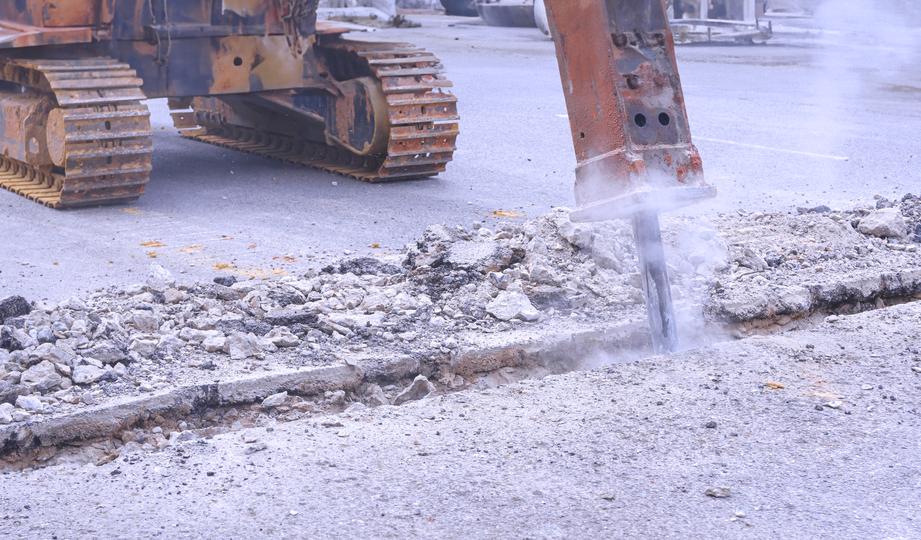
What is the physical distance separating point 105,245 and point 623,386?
411 centimetres

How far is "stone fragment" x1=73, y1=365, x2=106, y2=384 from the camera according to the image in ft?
14.8

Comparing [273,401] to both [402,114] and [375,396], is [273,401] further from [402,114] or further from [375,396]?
[402,114]

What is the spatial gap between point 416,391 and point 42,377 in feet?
4.40

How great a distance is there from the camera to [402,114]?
9.84 m

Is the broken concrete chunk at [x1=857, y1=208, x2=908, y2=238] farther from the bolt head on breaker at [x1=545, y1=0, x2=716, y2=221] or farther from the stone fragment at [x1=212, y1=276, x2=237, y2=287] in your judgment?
the stone fragment at [x1=212, y1=276, x2=237, y2=287]

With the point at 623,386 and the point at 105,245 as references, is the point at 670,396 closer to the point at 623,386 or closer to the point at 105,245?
the point at 623,386

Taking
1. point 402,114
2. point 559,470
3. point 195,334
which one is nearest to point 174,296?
point 195,334

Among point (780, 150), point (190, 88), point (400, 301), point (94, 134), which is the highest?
point (190, 88)

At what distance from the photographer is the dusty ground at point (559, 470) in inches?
142

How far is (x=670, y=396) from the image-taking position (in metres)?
4.62

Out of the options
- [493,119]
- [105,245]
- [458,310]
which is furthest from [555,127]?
[458,310]

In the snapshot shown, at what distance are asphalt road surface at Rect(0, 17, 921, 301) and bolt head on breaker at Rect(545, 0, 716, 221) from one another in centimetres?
297

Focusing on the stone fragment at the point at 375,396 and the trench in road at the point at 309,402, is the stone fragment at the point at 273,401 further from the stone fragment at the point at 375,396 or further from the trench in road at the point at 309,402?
the stone fragment at the point at 375,396

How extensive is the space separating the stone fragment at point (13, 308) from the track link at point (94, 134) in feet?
11.5
